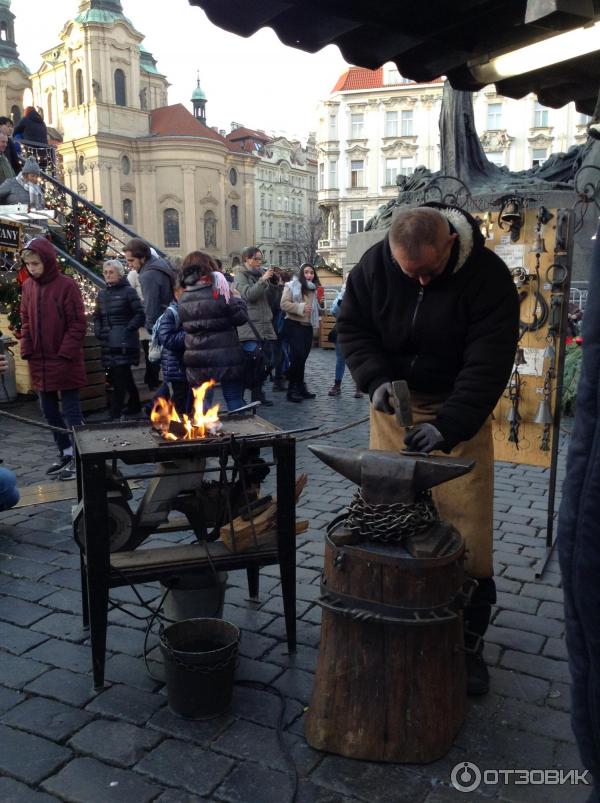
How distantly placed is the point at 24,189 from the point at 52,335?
658 centimetres

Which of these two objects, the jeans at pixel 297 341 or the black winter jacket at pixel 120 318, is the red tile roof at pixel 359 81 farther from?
the black winter jacket at pixel 120 318

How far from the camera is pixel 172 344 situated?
287 inches

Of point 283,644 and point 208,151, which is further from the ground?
point 208,151

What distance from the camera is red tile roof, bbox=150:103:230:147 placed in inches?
2906

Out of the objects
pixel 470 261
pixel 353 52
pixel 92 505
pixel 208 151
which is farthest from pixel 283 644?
pixel 208 151

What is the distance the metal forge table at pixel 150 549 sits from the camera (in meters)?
3.01

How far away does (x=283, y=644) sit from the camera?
3.48m

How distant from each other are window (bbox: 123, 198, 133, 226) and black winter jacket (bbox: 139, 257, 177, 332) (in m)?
67.3

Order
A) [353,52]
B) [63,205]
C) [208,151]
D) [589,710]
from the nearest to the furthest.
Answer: [589,710] → [353,52] → [63,205] → [208,151]

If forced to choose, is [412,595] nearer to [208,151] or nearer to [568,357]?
[568,357]

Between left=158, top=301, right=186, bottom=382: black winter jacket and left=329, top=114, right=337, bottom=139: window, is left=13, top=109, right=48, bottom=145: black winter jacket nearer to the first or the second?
left=158, top=301, right=186, bottom=382: black winter jacket

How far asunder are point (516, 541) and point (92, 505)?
120 inches

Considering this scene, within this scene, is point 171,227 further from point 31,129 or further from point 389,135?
point 31,129

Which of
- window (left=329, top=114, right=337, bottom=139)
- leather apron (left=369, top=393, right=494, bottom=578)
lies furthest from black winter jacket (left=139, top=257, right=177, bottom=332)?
window (left=329, top=114, right=337, bottom=139)
